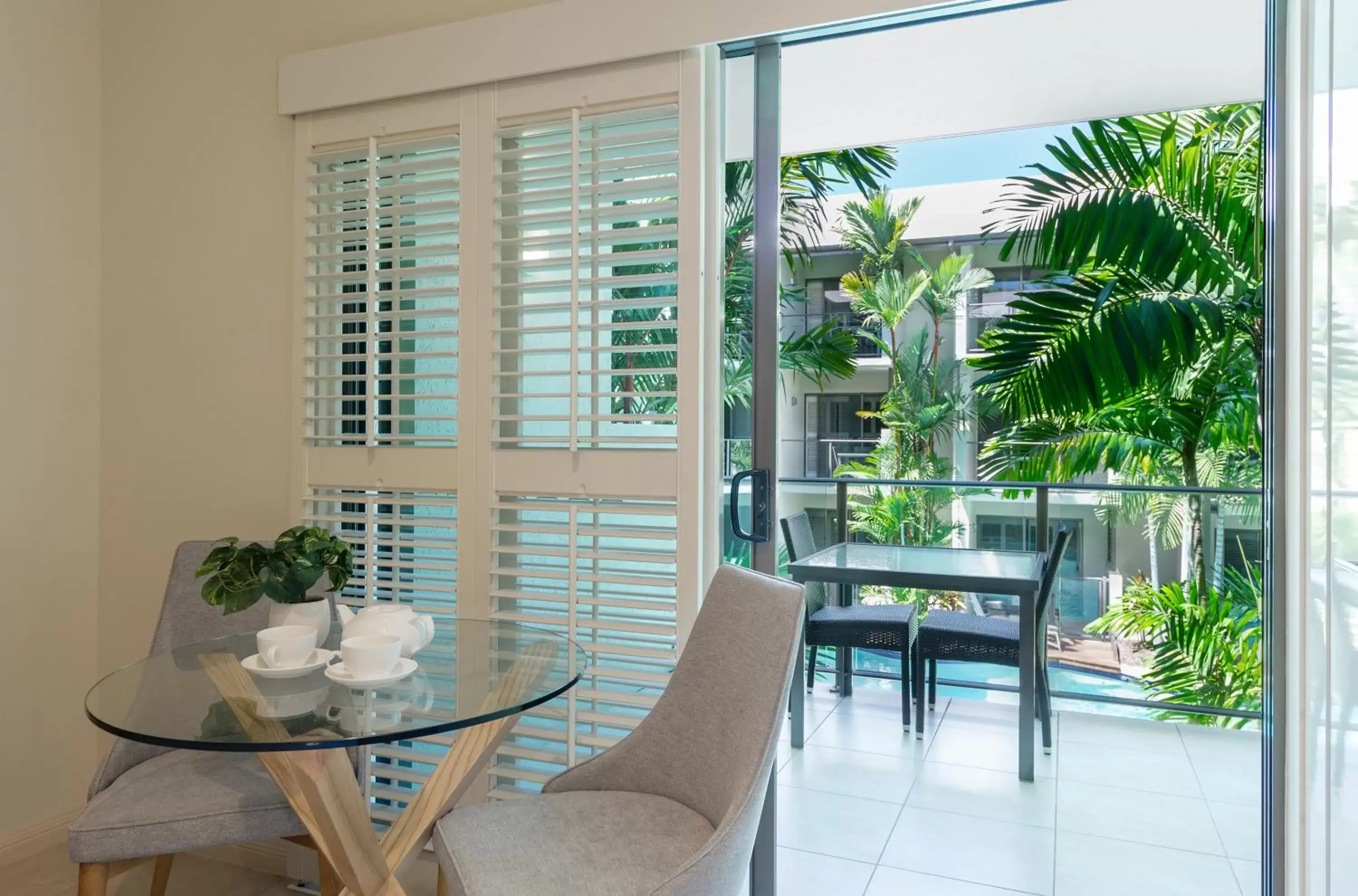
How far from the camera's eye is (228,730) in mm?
1238

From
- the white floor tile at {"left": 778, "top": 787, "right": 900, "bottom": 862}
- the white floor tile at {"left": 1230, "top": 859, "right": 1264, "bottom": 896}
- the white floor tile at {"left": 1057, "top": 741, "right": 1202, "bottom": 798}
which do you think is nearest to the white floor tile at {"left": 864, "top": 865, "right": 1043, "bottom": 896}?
the white floor tile at {"left": 778, "top": 787, "right": 900, "bottom": 862}

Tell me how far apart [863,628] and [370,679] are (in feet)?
8.57

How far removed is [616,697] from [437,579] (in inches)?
24.0

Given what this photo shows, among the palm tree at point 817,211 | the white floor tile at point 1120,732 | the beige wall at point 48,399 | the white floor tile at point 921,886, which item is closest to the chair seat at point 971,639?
the white floor tile at point 1120,732

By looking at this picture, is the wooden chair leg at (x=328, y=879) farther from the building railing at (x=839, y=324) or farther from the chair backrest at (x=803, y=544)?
the building railing at (x=839, y=324)

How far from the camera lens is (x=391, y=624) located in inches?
60.2

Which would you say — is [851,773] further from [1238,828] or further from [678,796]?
[678,796]

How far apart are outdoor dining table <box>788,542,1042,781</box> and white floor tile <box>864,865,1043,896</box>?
0.97 metres

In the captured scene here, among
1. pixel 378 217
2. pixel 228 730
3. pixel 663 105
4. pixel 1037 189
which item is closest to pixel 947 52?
pixel 1037 189

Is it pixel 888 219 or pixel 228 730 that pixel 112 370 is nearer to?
pixel 228 730

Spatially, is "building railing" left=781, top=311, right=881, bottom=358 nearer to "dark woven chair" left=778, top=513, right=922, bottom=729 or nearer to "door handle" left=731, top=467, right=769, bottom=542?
"dark woven chair" left=778, top=513, right=922, bottom=729

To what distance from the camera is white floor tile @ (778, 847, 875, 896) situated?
7.51 feet

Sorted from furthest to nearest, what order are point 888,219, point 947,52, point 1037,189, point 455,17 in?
1. point 888,219
2. point 1037,189
3. point 947,52
4. point 455,17

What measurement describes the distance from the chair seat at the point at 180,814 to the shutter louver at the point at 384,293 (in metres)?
0.89
